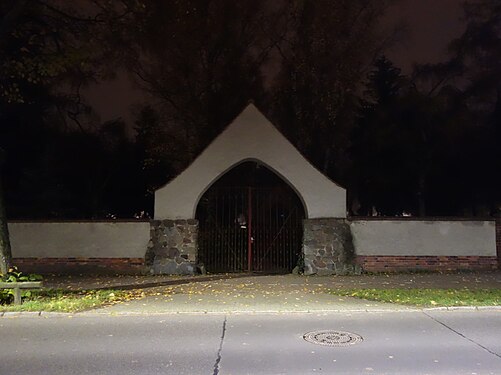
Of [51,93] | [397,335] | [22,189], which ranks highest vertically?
[51,93]

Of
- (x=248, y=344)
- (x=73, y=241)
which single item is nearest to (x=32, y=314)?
(x=248, y=344)

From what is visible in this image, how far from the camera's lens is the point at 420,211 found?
97.1ft

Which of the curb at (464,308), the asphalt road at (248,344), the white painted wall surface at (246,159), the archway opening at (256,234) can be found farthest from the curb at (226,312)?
the archway opening at (256,234)

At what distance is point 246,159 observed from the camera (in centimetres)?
1566

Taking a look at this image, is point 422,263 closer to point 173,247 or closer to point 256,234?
point 256,234

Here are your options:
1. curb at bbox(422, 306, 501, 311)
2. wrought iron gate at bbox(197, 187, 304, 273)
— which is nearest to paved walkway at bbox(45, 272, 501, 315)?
curb at bbox(422, 306, 501, 311)

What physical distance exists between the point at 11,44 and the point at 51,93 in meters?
11.7

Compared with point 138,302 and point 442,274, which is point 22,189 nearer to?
point 138,302

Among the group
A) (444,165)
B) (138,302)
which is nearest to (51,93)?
(138,302)

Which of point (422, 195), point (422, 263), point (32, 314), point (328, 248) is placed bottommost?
point (32, 314)

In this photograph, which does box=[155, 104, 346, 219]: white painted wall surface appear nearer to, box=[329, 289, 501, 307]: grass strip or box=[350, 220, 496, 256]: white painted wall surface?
box=[350, 220, 496, 256]: white painted wall surface

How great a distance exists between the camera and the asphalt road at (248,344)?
6180 mm

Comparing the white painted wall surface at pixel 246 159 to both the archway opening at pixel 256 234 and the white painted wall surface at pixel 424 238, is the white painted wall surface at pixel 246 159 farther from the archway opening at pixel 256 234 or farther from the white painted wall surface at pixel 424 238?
the white painted wall surface at pixel 424 238

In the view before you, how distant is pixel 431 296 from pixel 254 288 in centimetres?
394
